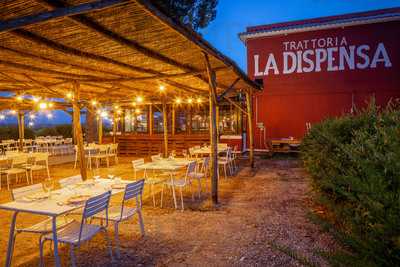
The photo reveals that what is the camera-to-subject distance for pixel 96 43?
441 centimetres

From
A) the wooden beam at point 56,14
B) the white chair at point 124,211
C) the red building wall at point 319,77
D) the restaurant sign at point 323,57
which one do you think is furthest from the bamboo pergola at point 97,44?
the restaurant sign at point 323,57

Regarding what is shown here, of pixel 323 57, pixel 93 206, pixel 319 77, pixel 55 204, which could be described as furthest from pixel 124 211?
pixel 323 57

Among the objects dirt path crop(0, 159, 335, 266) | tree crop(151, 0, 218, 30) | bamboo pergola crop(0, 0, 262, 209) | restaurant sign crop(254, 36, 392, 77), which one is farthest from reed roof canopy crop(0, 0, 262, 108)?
tree crop(151, 0, 218, 30)

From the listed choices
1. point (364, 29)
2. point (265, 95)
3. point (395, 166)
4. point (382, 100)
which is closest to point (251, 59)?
point (265, 95)

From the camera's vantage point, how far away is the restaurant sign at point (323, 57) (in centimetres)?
1280

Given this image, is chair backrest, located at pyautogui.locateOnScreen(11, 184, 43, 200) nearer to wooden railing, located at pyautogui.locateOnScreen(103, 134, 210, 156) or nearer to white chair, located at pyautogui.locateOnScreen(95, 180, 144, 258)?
white chair, located at pyautogui.locateOnScreen(95, 180, 144, 258)

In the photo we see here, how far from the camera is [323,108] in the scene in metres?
13.3

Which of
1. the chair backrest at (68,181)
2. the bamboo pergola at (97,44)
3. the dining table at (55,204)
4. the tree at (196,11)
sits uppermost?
the tree at (196,11)

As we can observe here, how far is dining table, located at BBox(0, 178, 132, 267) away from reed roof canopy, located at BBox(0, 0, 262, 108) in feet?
6.10

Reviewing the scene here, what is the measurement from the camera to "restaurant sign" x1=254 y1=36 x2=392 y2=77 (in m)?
12.8

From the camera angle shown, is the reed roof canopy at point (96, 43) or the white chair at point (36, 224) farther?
the white chair at point (36, 224)

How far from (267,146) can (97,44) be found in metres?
10.9

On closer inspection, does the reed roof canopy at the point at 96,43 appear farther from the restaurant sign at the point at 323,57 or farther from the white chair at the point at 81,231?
the restaurant sign at the point at 323,57

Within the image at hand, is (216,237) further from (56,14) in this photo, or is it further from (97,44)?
(97,44)
